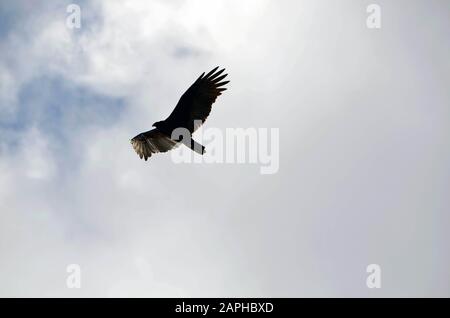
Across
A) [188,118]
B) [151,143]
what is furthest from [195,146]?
[151,143]

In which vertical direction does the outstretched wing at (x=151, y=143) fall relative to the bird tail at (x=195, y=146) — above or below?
above

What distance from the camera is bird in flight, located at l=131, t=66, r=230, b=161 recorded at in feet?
72.9

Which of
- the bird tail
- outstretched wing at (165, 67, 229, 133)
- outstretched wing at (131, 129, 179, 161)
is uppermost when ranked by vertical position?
outstretched wing at (165, 67, 229, 133)

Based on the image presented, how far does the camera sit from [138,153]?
2425 centimetres

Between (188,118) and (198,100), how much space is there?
981mm

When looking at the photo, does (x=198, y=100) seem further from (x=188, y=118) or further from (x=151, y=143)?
(x=151, y=143)

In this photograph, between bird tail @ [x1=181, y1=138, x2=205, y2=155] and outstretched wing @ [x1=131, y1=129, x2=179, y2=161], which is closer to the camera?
bird tail @ [x1=181, y1=138, x2=205, y2=155]

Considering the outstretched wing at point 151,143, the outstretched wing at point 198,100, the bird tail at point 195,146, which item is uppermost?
the outstretched wing at point 198,100

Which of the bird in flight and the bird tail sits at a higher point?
the bird in flight

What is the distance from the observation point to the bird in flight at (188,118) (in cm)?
2222
